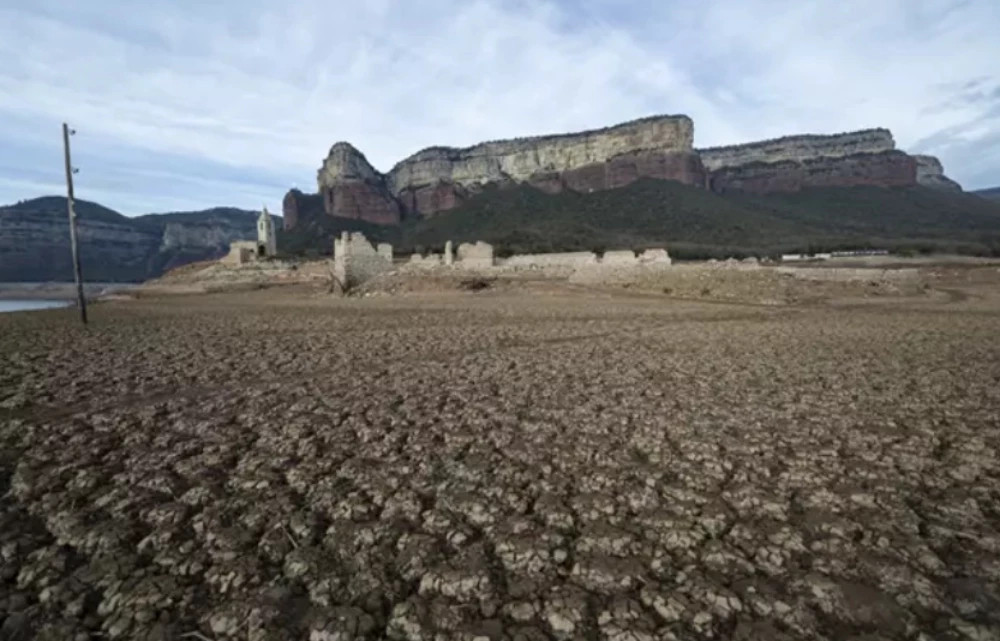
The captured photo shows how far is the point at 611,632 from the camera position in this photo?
8.87 ft

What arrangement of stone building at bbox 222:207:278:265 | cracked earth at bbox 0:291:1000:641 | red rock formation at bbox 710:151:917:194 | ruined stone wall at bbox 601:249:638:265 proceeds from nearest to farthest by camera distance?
cracked earth at bbox 0:291:1000:641 → ruined stone wall at bbox 601:249:638:265 → stone building at bbox 222:207:278:265 → red rock formation at bbox 710:151:917:194

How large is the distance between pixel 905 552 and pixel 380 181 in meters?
175

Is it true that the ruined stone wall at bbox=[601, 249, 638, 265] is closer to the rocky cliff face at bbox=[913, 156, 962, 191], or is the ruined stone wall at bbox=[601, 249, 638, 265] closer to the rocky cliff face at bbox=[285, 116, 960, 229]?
the rocky cliff face at bbox=[285, 116, 960, 229]

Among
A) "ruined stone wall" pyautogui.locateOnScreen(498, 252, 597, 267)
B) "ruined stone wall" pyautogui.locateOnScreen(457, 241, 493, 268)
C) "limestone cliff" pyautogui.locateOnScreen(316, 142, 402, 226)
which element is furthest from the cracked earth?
"limestone cliff" pyautogui.locateOnScreen(316, 142, 402, 226)

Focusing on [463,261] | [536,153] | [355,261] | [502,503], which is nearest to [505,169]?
[536,153]

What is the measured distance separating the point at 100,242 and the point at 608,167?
523 ft

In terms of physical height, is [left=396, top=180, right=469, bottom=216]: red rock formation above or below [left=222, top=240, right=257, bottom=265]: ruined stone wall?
above

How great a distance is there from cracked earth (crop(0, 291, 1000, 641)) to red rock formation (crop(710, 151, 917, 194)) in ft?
487

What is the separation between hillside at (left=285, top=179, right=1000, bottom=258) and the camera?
7525 cm

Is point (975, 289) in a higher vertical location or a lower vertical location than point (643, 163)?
lower

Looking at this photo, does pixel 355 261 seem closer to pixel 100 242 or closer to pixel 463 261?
pixel 463 261

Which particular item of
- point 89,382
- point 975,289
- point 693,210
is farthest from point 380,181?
point 89,382

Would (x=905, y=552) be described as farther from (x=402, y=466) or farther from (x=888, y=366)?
(x=888, y=366)

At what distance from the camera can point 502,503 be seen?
168 inches
